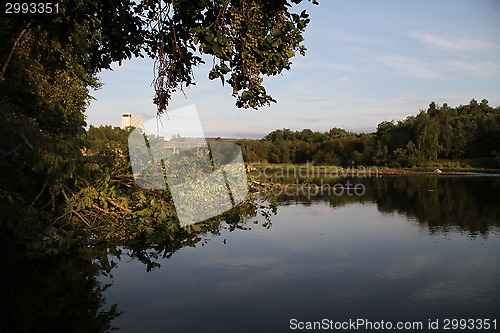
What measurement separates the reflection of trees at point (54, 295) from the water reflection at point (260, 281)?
0.01 meters

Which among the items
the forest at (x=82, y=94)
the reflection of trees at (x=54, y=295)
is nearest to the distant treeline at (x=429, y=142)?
the forest at (x=82, y=94)

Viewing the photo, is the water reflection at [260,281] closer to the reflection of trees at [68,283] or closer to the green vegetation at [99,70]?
the reflection of trees at [68,283]

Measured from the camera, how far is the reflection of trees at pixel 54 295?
149 inches

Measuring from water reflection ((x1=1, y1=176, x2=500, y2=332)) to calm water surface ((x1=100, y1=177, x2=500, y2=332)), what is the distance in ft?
0.06

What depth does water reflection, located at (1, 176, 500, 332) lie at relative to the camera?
3998mm

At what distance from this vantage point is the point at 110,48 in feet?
17.8

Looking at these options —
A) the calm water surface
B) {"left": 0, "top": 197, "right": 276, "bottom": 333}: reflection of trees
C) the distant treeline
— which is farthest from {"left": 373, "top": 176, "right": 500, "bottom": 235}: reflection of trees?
the distant treeline

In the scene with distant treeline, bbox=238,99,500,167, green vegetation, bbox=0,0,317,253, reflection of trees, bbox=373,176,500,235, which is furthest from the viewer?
distant treeline, bbox=238,99,500,167

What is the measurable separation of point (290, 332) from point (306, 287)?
4.24 feet

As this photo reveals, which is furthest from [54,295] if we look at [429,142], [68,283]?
[429,142]

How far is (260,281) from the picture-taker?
5188mm

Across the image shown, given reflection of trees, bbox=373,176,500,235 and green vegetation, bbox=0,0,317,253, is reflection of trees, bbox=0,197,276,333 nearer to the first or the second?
green vegetation, bbox=0,0,317,253

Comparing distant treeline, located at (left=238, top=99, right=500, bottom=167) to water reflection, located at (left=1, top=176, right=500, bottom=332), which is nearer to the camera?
water reflection, located at (left=1, top=176, right=500, bottom=332)

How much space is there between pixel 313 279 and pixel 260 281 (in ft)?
2.40
